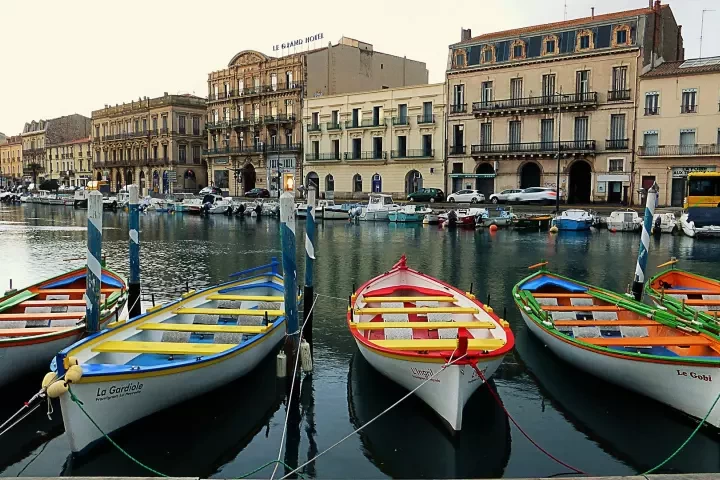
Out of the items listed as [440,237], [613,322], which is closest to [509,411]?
[613,322]

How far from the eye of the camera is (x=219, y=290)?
1502 centimetres

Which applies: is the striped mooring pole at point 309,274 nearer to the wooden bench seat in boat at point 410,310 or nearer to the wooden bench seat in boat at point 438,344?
the wooden bench seat in boat at point 410,310

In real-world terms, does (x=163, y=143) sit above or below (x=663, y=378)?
above

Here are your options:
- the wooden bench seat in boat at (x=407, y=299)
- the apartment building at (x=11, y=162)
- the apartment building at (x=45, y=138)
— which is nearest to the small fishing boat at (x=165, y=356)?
the wooden bench seat in boat at (x=407, y=299)

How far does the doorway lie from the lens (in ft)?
171

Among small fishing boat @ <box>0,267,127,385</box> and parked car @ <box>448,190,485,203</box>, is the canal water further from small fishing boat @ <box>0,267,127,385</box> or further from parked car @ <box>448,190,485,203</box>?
parked car @ <box>448,190,485,203</box>

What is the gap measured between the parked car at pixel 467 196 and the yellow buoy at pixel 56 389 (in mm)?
46661

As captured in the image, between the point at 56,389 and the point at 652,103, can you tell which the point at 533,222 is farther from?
the point at 56,389

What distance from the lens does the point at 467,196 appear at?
174ft

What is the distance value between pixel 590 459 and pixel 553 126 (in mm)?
45998

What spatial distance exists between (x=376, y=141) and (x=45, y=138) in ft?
250

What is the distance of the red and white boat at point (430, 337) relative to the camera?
9.21m

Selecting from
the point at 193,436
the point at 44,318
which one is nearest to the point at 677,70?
the point at 44,318

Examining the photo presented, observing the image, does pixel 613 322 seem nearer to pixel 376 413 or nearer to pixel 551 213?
pixel 376 413
